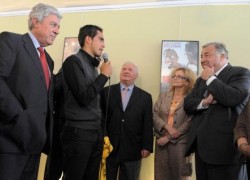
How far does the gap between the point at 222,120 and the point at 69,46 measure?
2.45 meters

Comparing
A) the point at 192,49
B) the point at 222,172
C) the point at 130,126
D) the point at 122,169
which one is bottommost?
the point at 122,169

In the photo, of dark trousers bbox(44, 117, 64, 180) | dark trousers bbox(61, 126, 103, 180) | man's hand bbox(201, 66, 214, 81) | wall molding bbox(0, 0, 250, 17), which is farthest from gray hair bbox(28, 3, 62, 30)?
wall molding bbox(0, 0, 250, 17)

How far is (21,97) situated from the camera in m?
1.73

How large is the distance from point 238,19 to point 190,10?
1.86ft

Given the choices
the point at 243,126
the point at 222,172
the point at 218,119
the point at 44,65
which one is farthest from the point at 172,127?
the point at 44,65

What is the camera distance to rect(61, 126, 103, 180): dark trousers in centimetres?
219

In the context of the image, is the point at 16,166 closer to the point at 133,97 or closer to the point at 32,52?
the point at 32,52

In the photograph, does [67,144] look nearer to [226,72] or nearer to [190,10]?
[226,72]

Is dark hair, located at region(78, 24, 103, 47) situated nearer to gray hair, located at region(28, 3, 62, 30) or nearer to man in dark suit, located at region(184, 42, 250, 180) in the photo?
gray hair, located at region(28, 3, 62, 30)

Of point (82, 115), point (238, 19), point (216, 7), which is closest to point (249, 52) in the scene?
point (238, 19)

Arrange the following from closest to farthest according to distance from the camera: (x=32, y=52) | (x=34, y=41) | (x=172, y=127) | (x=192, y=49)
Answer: (x=32, y=52), (x=34, y=41), (x=172, y=127), (x=192, y=49)

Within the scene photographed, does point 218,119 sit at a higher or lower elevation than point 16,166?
higher

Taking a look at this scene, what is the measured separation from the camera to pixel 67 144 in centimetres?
223

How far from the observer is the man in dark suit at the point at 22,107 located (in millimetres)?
1646
